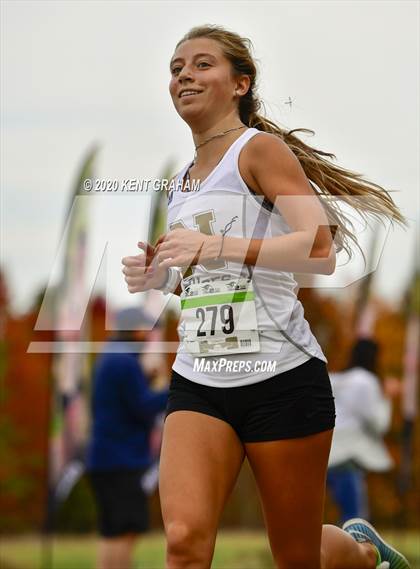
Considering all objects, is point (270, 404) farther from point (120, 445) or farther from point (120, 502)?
point (120, 502)

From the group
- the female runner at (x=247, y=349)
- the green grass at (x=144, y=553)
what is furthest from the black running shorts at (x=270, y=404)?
the green grass at (x=144, y=553)

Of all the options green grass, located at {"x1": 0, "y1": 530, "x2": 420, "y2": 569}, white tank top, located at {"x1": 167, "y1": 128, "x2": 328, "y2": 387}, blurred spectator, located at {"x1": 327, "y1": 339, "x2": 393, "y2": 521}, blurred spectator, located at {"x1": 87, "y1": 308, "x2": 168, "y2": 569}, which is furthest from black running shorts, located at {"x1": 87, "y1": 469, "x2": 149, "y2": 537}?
white tank top, located at {"x1": 167, "y1": 128, "x2": 328, "y2": 387}

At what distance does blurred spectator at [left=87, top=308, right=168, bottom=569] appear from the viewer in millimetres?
5348

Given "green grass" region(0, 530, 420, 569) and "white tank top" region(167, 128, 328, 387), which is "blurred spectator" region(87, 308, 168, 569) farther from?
"white tank top" region(167, 128, 328, 387)

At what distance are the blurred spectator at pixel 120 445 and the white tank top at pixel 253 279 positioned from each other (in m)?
2.14

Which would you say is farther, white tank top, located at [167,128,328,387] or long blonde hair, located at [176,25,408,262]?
long blonde hair, located at [176,25,408,262]

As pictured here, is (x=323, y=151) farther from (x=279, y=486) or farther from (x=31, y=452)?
(x=31, y=452)

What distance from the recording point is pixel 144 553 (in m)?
14.3

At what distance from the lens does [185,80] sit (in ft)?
11.0

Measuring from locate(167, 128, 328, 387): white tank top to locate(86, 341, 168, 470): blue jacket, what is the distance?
6.99 feet

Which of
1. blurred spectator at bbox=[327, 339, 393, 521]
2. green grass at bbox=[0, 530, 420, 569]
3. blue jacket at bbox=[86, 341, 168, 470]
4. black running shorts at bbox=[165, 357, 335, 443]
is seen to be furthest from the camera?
green grass at bbox=[0, 530, 420, 569]

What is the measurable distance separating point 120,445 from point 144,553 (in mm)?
9362

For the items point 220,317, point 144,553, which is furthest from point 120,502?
point 144,553

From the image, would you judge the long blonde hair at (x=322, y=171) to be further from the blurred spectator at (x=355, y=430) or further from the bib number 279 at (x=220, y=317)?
the blurred spectator at (x=355, y=430)
